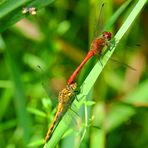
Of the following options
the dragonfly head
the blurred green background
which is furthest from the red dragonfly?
the blurred green background

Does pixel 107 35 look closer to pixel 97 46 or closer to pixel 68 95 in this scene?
pixel 97 46

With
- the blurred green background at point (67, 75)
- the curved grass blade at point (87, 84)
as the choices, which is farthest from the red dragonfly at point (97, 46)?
the curved grass blade at point (87, 84)

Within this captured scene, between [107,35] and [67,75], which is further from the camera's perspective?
[67,75]

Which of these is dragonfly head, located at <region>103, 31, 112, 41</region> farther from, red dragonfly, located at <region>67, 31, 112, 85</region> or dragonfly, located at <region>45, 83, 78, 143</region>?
dragonfly, located at <region>45, 83, 78, 143</region>

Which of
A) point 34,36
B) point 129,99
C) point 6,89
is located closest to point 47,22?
point 34,36

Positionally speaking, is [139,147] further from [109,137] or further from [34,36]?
[34,36]

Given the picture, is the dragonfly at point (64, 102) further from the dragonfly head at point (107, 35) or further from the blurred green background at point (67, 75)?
the dragonfly head at point (107, 35)

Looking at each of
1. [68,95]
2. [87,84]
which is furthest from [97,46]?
[87,84]

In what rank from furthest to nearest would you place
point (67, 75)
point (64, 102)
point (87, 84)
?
point (67, 75) → point (64, 102) → point (87, 84)

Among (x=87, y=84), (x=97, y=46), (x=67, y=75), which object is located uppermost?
(x=97, y=46)
